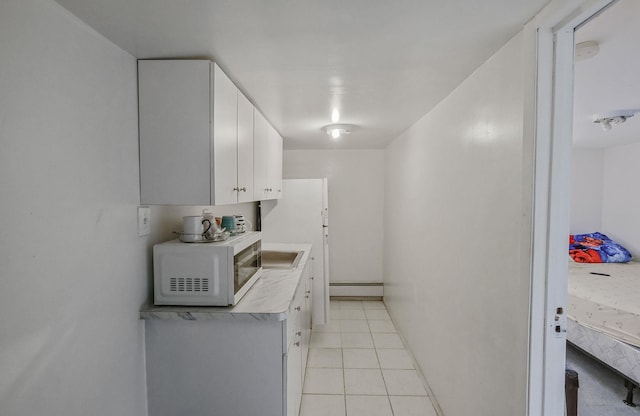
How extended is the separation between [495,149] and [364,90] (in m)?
0.82

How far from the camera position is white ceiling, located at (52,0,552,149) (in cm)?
101

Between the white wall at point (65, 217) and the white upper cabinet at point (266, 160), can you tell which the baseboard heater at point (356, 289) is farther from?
the white wall at point (65, 217)

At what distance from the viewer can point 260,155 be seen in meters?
2.29

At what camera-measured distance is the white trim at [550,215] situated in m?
1.06

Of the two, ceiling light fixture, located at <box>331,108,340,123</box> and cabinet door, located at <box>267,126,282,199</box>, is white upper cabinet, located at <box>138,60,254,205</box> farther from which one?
cabinet door, located at <box>267,126,282,199</box>

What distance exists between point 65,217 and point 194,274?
60cm

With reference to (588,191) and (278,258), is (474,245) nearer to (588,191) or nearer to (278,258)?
(278,258)

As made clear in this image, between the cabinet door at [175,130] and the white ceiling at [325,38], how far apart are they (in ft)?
0.27

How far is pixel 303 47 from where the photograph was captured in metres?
1.30

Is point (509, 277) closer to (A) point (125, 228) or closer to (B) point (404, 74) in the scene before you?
(B) point (404, 74)

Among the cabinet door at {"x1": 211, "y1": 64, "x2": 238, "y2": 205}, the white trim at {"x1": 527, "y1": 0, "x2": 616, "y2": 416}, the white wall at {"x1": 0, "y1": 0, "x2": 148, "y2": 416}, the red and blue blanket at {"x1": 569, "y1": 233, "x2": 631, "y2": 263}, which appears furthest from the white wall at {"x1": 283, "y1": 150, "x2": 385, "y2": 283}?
the white trim at {"x1": 527, "y1": 0, "x2": 616, "y2": 416}

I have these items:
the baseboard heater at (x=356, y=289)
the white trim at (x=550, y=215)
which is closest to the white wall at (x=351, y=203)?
the baseboard heater at (x=356, y=289)

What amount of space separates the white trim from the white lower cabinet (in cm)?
106

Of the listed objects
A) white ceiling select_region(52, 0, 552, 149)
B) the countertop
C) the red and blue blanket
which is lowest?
the red and blue blanket
